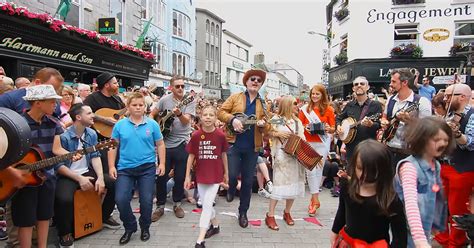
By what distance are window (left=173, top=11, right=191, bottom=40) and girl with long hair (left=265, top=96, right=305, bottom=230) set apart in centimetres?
2470

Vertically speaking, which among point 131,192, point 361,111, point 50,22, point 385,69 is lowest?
point 131,192

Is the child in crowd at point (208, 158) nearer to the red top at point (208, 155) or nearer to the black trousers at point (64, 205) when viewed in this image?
the red top at point (208, 155)

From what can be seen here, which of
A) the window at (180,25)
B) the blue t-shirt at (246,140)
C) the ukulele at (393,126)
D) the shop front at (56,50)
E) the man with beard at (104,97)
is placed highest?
the window at (180,25)

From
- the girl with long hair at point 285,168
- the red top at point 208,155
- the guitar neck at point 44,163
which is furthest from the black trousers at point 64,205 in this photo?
the girl with long hair at point 285,168

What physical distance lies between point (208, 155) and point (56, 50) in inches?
312

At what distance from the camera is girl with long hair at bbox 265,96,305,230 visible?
4910 millimetres

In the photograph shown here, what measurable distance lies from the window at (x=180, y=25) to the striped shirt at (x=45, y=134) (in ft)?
83.9

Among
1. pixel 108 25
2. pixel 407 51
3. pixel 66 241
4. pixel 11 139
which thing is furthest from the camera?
pixel 407 51

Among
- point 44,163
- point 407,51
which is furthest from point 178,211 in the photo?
point 407,51

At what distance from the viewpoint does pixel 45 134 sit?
3.64m

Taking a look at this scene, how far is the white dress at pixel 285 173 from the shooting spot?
4.91m

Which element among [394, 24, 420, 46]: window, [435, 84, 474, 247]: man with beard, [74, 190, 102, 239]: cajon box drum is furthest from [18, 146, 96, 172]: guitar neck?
[394, 24, 420, 46]: window

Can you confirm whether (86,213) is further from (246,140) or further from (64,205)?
(246,140)

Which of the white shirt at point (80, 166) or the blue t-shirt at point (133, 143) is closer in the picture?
the blue t-shirt at point (133, 143)
